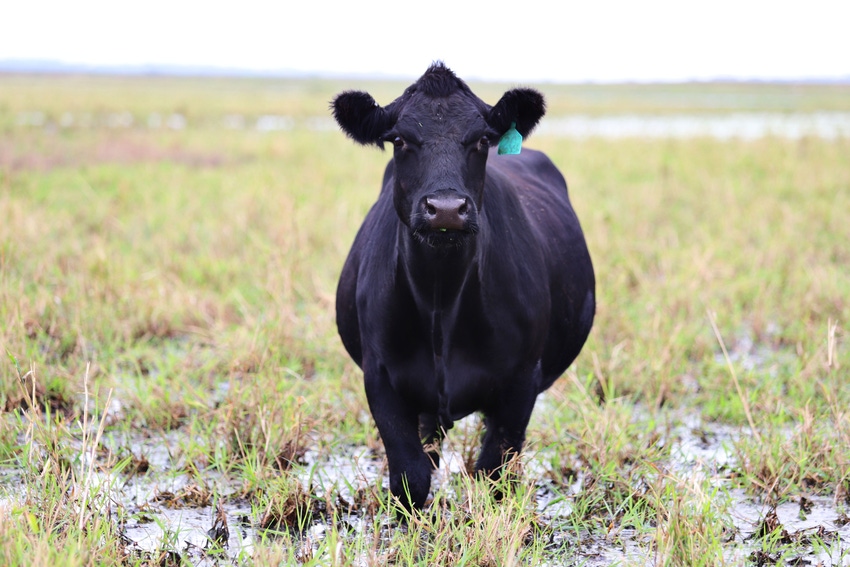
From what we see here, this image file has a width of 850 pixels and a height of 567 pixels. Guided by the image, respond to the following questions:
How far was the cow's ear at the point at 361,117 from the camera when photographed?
3.69 metres

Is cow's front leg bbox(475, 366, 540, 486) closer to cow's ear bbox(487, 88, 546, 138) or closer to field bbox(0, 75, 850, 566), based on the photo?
field bbox(0, 75, 850, 566)

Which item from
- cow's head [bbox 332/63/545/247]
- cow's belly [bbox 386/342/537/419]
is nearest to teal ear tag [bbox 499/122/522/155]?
cow's head [bbox 332/63/545/247]

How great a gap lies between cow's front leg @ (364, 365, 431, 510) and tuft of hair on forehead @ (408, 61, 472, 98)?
3.81 ft

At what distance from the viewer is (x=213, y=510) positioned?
151 inches

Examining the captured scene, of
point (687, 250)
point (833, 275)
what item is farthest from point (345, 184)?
point (833, 275)

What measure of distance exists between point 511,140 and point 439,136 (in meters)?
0.48

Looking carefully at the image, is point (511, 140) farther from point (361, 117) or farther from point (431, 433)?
point (431, 433)

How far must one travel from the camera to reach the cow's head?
3258 mm

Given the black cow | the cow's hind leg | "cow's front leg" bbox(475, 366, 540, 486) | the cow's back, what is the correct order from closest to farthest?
the black cow → "cow's front leg" bbox(475, 366, 540, 486) → the cow's hind leg → the cow's back

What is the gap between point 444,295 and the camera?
11.8ft

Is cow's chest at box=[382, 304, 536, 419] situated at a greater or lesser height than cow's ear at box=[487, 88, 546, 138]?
lesser

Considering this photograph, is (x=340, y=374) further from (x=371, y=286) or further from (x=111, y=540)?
(x=111, y=540)

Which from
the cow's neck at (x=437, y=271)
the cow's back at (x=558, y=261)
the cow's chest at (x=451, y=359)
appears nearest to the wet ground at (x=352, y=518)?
the cow's chest at (x=451, y=359)

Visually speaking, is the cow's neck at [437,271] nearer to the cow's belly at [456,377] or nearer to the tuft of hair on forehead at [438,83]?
the cow's belly at [456,377]
